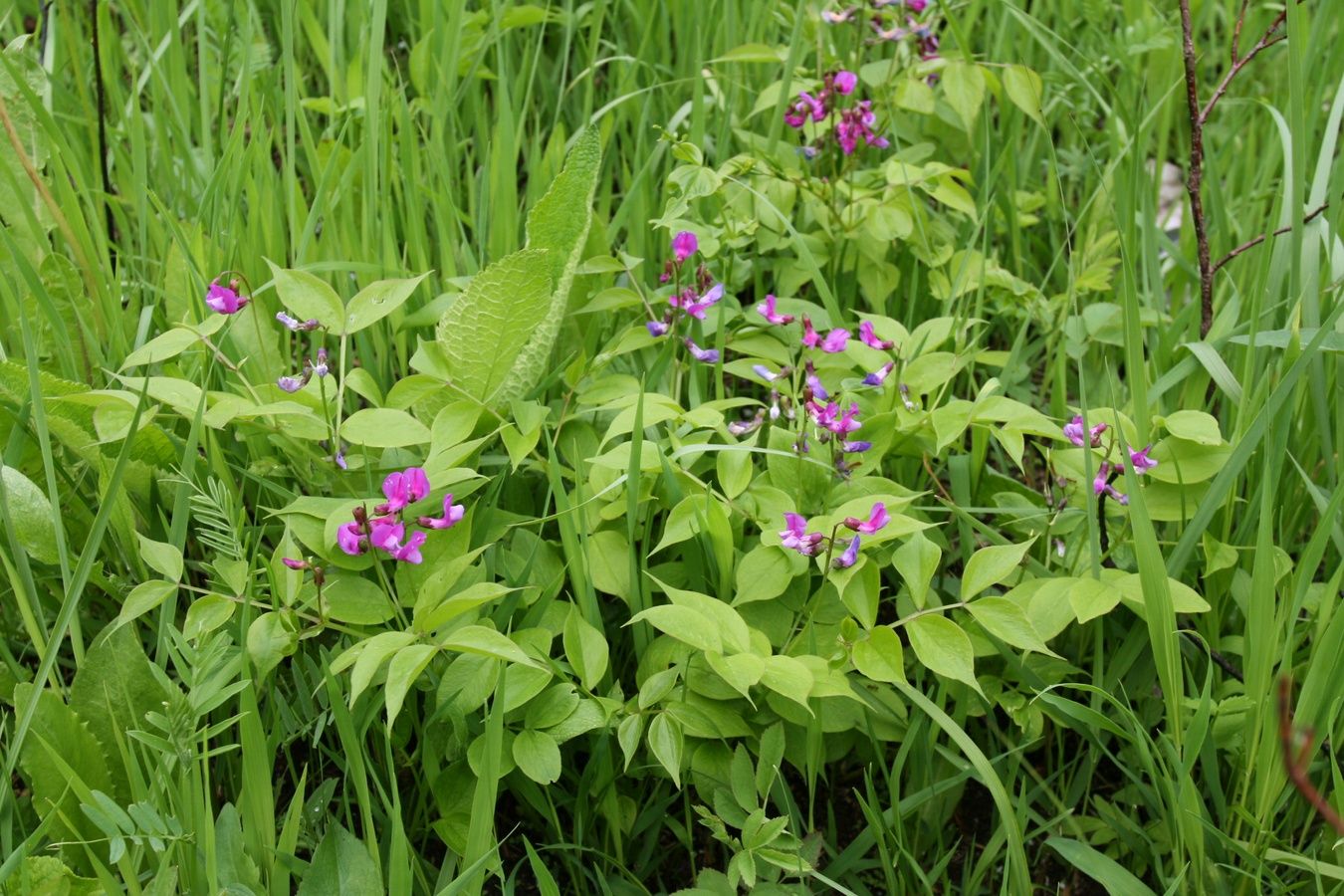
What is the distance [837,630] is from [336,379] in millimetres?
864

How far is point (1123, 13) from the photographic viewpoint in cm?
301

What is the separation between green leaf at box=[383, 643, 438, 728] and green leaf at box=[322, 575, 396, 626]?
19 centimetres

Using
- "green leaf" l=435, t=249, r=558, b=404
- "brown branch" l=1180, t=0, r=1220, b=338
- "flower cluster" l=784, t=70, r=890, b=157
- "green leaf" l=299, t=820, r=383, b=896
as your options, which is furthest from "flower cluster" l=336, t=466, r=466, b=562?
"brown branch" l=1180, t=0, r=1220, b=338

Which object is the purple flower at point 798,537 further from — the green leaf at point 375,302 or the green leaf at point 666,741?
the green leaf at point 375,302

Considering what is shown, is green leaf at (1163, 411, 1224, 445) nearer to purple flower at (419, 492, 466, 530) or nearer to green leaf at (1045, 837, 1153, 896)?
green leaf at (1045, 837, 1153, 896)

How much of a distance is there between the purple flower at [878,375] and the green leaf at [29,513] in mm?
1139

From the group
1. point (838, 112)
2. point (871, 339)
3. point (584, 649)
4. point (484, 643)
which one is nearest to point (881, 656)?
point (584, 649)

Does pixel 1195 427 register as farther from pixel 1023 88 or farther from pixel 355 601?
pixel 355 601

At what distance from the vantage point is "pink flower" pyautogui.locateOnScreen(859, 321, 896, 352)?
1825 millimetres

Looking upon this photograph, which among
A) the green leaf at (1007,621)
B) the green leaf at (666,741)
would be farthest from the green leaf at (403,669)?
the green leaf at (1007,621)

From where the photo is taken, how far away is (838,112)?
2.33m

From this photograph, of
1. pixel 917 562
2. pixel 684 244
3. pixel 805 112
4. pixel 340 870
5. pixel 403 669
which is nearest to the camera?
pixel 403 669

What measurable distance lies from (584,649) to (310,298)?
2.09ft

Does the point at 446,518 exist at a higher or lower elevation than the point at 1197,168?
lower
